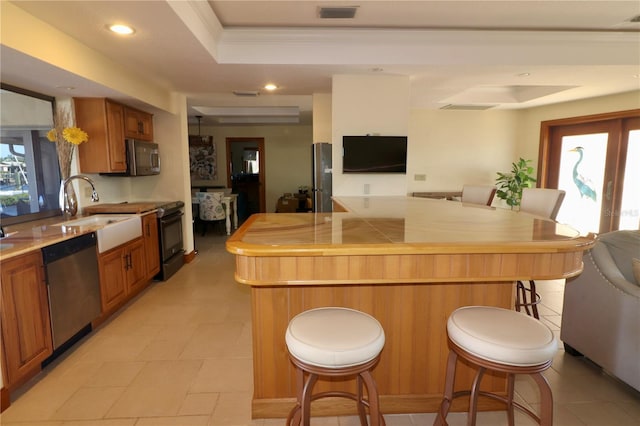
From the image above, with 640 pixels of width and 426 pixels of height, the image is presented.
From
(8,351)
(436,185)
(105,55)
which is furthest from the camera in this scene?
(436,185)

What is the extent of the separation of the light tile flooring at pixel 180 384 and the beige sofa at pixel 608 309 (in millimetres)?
168

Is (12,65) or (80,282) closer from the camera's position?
(12,65)

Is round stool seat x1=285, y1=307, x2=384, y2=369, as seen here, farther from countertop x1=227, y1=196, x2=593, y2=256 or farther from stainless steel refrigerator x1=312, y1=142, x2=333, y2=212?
stainless steel refrigerator x1=312, y1=142, x2=333, y2=212

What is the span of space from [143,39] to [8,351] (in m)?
2.19

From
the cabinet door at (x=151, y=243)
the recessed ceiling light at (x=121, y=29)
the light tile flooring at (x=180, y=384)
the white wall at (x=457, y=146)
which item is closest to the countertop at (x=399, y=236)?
the light tile flooring at (x=180, y=384)

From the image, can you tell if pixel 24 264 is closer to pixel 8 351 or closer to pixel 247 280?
pixel 8 351

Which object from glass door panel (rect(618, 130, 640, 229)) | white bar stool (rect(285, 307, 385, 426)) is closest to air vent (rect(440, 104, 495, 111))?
glass door panel (rect(618, 130, 640, 229))

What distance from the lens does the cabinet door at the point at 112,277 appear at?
2857mm

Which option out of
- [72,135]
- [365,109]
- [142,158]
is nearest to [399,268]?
[365,109]

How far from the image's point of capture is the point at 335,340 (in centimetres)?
125

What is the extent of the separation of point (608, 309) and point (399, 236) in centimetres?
157

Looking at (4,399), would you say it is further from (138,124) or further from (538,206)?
(538,206)

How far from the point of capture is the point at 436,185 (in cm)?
627

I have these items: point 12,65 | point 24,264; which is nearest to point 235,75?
point 12,65
